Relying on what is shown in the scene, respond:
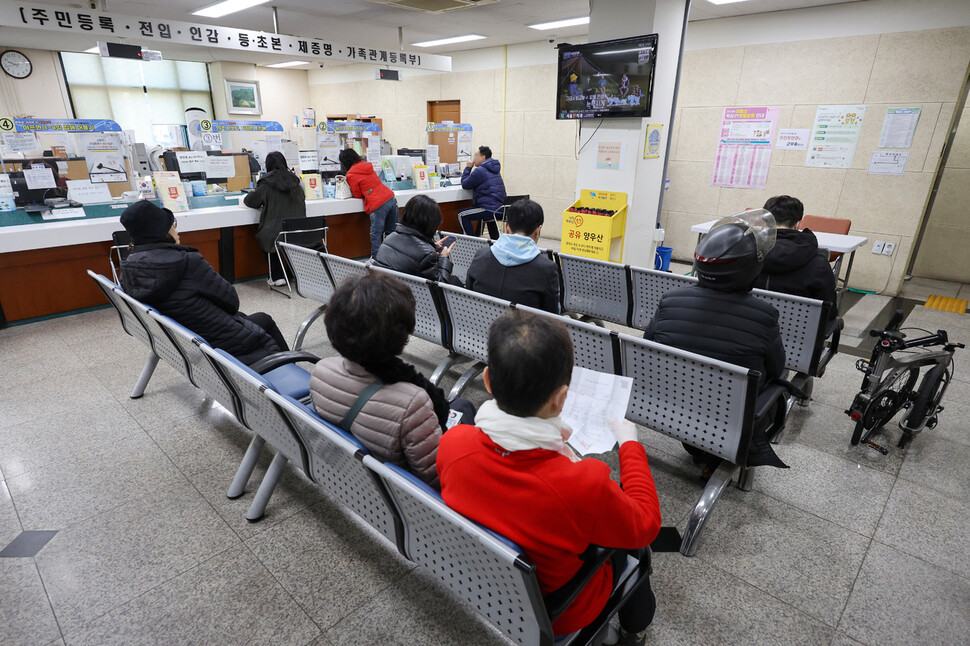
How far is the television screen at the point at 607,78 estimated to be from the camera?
3.95 meters

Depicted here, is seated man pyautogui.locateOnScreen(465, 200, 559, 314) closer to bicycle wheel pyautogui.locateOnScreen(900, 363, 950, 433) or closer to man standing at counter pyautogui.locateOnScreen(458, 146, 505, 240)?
bicycle wheel pyautogui.locateOnScreen(900, 363, 950, 433)

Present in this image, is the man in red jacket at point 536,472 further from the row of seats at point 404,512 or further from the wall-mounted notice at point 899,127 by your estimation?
the wall-mounted notice at point 899,127

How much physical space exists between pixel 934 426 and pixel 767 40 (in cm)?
441

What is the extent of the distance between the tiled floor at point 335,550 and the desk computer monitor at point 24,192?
2056 millimetres

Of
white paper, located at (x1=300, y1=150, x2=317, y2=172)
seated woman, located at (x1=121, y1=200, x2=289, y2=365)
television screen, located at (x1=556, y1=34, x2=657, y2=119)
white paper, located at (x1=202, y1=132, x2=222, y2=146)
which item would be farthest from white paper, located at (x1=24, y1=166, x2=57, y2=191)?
television screen, located at (x1=556, y1=34, x2=657, y2=119)

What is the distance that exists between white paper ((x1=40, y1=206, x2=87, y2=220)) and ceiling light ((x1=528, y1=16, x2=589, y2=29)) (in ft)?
17.4

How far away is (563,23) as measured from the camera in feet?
20.2

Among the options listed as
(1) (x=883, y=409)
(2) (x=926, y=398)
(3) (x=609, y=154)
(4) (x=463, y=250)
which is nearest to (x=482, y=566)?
(1) (x=883, y=409)

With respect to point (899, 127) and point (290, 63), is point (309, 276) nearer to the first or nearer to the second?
point (899, 127)

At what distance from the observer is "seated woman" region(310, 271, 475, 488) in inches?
48.2

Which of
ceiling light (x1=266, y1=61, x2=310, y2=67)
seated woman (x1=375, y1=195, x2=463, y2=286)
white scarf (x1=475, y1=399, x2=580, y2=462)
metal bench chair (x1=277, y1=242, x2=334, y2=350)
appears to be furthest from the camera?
ceiling light (x1=266, y1=61, x2=310, y2=67)

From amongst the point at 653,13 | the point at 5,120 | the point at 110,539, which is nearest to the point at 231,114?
the point at 5,120

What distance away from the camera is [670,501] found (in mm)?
2051

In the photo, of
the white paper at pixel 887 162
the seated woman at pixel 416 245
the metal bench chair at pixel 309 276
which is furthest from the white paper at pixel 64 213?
the white paper at pixel 887 162
